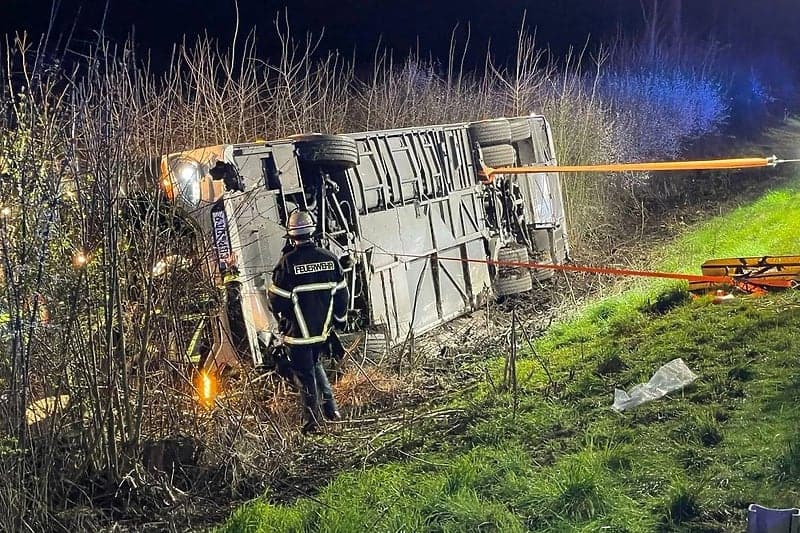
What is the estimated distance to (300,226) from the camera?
21.7ft

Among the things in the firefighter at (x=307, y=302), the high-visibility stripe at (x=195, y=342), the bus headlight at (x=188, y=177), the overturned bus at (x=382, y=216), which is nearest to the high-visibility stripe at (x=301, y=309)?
the firefighter at (x=307, y=302)

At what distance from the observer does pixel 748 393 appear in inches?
226

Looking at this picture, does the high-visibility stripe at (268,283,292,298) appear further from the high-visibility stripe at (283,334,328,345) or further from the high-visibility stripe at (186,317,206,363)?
the high-visibility stripe at (186,317,206,363)

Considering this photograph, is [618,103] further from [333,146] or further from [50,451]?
[50,451]

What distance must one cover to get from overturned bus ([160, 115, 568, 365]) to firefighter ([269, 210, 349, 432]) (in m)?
0.31

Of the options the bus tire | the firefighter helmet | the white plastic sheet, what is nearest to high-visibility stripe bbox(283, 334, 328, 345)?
the firefighter helmet

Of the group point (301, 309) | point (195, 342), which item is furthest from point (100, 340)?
point (301, 309)

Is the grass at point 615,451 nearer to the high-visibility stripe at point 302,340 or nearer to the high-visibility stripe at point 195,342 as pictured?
the high-visibility stripe at point 302,340

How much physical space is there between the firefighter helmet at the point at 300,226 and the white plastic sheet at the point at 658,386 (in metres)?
2.45

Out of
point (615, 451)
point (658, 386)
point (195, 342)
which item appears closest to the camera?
point (615, 451)

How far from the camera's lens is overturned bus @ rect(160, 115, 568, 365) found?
6.64 meters

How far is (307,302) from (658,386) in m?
2.52

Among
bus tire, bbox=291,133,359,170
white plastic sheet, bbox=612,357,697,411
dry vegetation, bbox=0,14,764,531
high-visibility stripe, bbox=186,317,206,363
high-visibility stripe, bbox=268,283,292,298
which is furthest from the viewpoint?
bus tire, bbox=291,133,359,170

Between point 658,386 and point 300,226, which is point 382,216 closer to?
point 300,226
